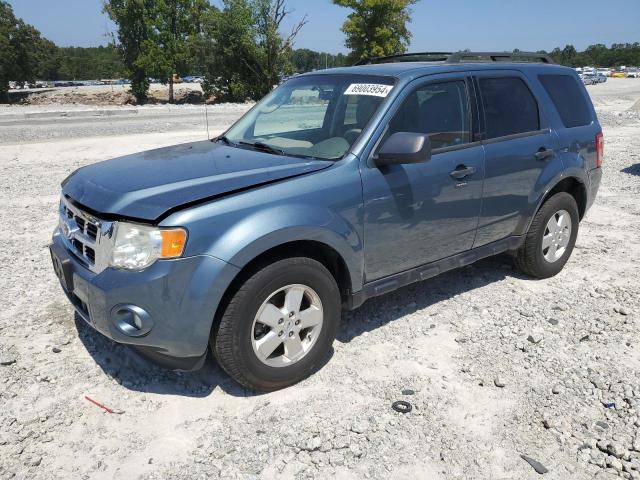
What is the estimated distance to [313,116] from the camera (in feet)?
14.2

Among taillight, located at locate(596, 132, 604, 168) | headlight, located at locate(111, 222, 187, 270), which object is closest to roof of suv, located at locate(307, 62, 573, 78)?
taillight, located at locate(596, 132, 604, 168)

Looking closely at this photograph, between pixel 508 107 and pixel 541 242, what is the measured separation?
4.21 ft

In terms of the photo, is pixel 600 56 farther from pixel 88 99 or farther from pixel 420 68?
pixel 420 68

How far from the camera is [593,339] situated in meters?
4.07

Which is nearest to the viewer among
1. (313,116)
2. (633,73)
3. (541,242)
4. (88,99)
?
(313,116)

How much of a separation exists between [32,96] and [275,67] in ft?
82.2

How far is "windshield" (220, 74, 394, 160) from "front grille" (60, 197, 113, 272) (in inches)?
51.1

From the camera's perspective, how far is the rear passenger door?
4270 millimetres

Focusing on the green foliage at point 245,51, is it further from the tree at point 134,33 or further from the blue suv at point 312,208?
the blue suv at point 312,208

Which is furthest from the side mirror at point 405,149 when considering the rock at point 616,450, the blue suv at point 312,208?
the rock at point 616,450

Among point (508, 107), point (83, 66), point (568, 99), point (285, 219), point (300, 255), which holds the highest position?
point (83, 66)

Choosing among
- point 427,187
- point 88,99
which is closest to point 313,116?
point 427,187

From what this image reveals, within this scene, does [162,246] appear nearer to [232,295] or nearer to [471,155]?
[232,295]

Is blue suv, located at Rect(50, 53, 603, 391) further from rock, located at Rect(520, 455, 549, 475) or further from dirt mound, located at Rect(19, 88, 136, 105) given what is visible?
dirt mound, located at Rect(19, 88, 136, 105)
